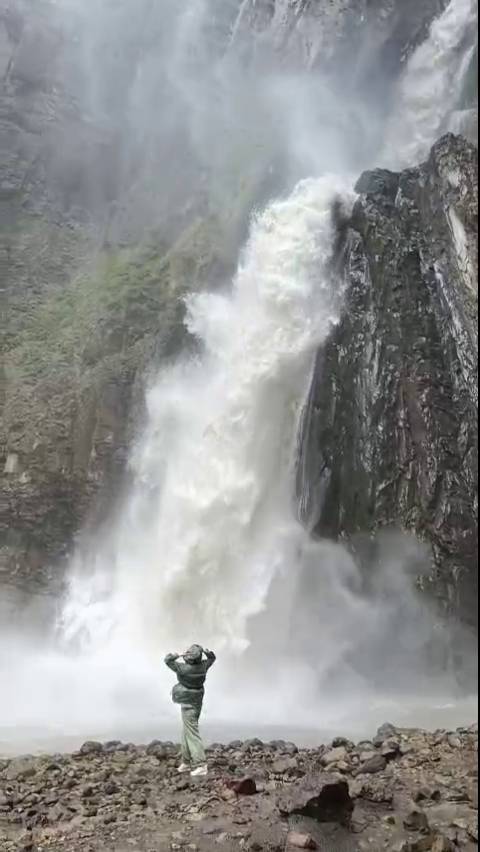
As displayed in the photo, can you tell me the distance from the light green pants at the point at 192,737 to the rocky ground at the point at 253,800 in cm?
21

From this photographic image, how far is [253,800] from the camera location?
5523 mm

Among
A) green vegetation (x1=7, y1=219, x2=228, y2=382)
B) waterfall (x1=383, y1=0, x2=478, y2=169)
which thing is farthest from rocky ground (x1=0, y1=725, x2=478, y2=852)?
waterfall (x1=383, y1=0, x2=478, y2=169)

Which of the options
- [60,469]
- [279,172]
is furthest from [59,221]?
[60,469]

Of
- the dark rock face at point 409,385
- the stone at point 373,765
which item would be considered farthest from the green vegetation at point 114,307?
the stone at point 373,765

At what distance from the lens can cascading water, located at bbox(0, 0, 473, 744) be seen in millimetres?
12008

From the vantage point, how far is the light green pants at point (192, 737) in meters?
6.85

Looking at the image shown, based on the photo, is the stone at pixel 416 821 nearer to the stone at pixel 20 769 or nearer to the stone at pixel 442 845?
the stone at pixel 442 845

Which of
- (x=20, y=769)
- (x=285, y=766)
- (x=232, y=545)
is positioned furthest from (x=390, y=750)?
(x=232, y=545)

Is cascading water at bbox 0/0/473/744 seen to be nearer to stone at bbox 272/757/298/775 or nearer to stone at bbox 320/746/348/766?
stone at bbox 320/746/348/766

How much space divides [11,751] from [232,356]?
9587 mm

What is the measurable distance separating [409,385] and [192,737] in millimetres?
8260

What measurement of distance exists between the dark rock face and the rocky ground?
218 inches

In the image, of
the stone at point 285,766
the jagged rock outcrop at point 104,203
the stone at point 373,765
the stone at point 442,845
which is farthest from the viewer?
the jagged rock outcrop at point 104,203

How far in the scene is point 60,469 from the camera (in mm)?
16984
